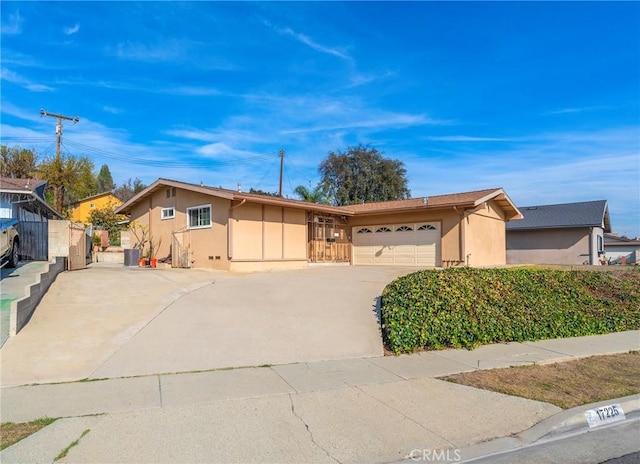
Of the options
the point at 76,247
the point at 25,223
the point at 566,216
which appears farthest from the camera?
the point at 566,216

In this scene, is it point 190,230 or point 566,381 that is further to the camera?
point 190,230

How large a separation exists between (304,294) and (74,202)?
127 ft

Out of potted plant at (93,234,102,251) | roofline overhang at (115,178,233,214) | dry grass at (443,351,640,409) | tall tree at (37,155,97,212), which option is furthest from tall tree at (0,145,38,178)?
dry grass at (443,351,640,409)

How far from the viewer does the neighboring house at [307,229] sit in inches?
664

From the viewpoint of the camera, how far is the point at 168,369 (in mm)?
6574

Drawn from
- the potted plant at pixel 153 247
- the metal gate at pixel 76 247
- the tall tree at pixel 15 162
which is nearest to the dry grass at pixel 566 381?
the metal gate at pixel 76 247

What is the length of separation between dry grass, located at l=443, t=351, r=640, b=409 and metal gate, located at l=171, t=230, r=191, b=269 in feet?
44.4

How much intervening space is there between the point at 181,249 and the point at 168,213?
258 cm

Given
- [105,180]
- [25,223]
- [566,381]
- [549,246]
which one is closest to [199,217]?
[25,223]

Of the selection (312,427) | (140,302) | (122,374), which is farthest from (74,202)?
(312,427)

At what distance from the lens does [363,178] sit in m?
41.4

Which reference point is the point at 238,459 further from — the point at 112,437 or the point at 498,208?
the point at 498,208

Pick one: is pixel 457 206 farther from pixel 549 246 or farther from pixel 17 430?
pixel 17 430

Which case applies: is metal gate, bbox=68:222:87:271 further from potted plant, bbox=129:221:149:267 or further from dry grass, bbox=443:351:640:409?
dry grass, bbox=443:351:640:409
